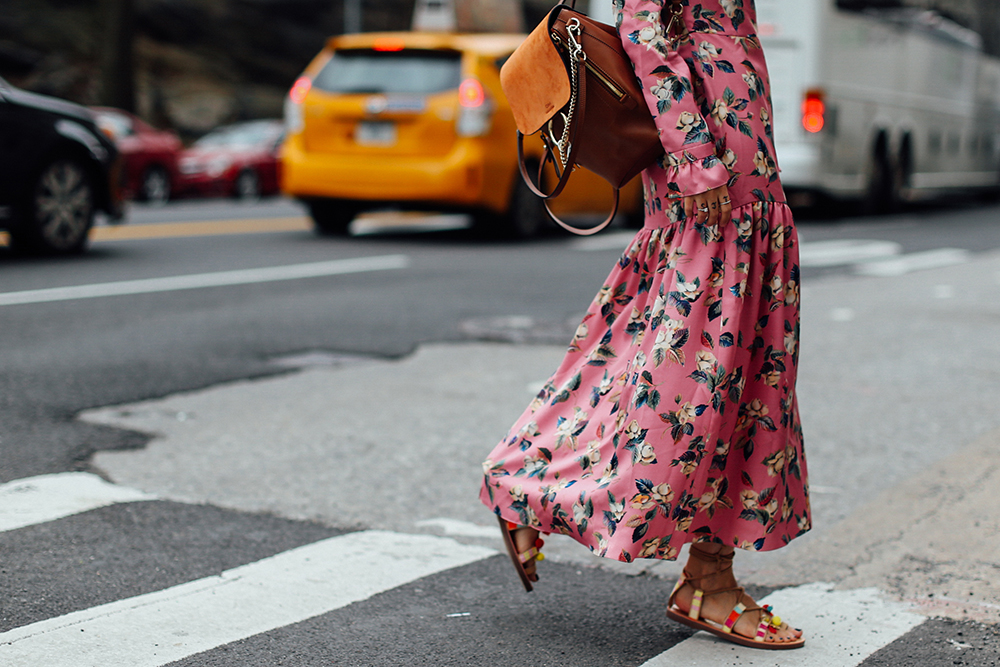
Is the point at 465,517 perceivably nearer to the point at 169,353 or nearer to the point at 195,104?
the point at 169,353

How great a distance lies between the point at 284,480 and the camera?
4199 mm

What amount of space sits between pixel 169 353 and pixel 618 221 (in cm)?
870

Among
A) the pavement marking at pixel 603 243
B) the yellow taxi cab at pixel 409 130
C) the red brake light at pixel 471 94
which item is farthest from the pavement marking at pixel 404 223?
the red brake light at pixel 471 94

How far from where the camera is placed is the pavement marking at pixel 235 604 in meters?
2.76

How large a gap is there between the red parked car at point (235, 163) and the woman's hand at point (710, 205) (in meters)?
18.2

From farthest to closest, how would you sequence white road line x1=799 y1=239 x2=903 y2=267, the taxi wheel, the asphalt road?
the taxi wheel
white road line x1=799 y1=239 x2=903 y2=267
the asphalt road

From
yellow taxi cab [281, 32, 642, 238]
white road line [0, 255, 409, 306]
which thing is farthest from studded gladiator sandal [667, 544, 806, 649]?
yellow taxi cab [281, 32, 642, 238]

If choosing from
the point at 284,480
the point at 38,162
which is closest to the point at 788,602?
the point at 284,480

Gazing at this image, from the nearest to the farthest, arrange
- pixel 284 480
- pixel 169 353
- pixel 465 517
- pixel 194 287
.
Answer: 1. pixel 465 517
2. pixel 284 480
3. pixel 169 353
4. pixel 194 287

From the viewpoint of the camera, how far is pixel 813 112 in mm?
15125

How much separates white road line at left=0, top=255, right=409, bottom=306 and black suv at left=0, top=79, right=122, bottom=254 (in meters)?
1.27

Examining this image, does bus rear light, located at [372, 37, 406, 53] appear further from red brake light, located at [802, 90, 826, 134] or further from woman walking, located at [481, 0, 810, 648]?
woman walking, located at [481, 0, 810, 648]

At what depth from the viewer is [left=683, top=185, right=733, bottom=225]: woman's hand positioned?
2.75 metres

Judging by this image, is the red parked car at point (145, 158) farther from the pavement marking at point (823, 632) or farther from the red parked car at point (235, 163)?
the pavement marking at point (823, 632)
